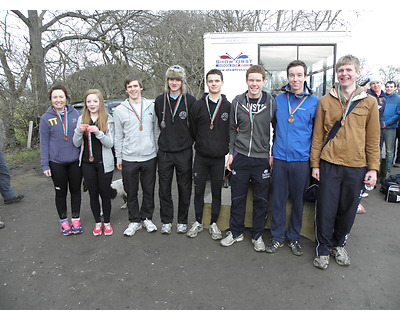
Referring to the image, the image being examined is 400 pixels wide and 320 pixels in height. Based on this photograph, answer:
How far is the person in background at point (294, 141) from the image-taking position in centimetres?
306

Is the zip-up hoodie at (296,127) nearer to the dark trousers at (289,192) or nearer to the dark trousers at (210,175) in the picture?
the dark trousers at (289,192)

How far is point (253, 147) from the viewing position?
3.26 meters

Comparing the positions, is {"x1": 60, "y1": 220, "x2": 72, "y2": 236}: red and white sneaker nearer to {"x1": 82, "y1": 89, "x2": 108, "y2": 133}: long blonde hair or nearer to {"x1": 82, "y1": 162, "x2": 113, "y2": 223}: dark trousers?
{"x1": 82, "y1": 162, "x2": 113, "y2": 223}: dark trousers

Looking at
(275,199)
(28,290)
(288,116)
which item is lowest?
(28,290)

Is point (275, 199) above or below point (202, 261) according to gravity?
above

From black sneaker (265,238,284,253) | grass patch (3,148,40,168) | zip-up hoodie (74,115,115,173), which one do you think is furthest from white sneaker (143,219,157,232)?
grass patch (3,148,40,168)

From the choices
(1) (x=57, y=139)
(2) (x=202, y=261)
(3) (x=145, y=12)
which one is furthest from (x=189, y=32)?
(2) (x=202, y=261)

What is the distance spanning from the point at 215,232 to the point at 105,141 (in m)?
1.83

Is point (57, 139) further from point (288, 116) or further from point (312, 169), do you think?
point (312, 169)

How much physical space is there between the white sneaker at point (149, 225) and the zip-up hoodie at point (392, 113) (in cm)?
553

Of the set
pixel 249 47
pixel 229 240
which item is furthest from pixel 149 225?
pixel 249 47

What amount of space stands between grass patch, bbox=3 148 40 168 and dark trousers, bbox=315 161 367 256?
8.58m

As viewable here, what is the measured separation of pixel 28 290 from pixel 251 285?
2.22 m

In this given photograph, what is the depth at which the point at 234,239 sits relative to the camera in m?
3.67
